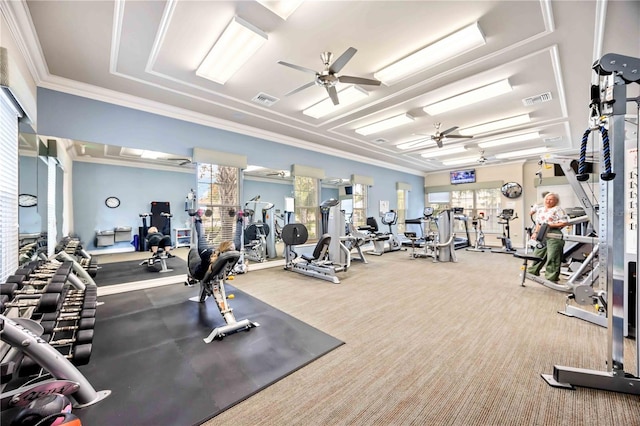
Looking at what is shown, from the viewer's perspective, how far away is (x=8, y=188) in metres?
2.31

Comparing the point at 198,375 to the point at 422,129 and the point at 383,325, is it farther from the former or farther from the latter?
the point at 422,129

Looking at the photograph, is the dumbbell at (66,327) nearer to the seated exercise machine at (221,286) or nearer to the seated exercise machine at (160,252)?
the seated exercise machine at (221,286)

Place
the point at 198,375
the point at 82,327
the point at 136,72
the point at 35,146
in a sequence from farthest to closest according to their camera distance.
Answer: the point at 136,72 → the point at 35,146 → the point at 198,375 → the point at 82,327

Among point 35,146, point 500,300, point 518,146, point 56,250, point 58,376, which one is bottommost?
point 500,300

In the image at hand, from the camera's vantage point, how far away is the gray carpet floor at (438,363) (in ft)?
4.93

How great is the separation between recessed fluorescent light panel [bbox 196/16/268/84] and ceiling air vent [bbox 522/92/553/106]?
4273 millimetres

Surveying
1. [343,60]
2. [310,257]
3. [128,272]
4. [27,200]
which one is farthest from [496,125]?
[128,272]

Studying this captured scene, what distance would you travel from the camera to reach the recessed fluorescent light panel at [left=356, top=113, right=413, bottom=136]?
4.99 meters

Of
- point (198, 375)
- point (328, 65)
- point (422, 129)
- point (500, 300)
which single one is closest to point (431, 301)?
point (500, 300)

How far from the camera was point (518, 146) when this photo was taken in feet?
23.1

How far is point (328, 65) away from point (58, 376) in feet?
11.9

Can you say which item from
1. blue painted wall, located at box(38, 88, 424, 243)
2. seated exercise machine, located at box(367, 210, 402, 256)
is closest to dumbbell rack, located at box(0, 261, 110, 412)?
blue painted wall, located at box(38, 88, 424, 243)

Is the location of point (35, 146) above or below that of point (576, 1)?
below

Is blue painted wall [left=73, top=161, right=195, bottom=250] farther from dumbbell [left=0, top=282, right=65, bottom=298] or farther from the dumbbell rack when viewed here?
→ the dumbbell rack
